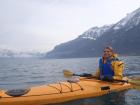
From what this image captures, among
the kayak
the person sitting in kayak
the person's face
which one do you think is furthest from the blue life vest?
the kayak

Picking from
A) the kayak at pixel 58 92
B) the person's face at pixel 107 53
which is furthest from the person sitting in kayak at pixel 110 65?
the kayak at pixel 58 92

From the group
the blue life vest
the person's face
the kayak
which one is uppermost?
the person's face

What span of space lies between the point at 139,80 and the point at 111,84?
1594mm

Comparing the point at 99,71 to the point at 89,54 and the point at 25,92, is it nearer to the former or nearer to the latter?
the point at 25,92

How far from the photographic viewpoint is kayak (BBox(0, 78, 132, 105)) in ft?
43.0

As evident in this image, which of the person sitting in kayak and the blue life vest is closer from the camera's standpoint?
the person sitting in kayak

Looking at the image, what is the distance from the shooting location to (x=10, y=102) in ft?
42.2

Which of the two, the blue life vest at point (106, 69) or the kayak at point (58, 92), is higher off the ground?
the blue life vest at point (106, 69)

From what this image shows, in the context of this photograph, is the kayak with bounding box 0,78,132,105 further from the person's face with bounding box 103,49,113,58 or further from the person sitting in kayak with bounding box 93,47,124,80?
the person's face with bounding box 103,49,113,58

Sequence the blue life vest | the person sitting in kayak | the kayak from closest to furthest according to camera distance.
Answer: the kayak, the person sitting in kayak, the blue life vest

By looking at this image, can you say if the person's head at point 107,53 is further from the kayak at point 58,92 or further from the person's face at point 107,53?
the kayak at point 58,92

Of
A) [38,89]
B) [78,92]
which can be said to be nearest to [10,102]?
[38,89]

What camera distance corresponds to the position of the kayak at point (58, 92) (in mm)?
13110

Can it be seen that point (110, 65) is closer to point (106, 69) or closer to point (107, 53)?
point (106, 69)
